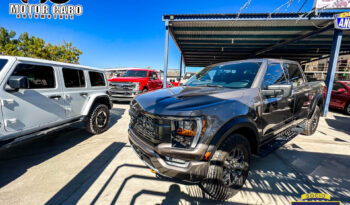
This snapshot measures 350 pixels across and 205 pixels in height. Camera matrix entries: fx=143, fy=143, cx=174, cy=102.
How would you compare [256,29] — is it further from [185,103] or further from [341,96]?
[185,103]

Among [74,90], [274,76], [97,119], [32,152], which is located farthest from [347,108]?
[32,152]

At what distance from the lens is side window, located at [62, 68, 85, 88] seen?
3123mm

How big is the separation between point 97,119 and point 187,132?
3.37 m

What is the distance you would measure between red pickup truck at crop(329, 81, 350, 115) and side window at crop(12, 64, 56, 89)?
11494 millimetres

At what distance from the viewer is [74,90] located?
130 inches

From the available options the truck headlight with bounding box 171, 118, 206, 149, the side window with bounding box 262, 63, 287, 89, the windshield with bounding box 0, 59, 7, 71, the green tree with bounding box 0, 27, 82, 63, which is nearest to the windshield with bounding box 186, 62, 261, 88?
the side window with bounding box 262, 63, 287, 89

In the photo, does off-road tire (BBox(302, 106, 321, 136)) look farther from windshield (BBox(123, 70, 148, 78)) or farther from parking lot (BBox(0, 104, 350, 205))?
windshield (BBox(123, 70, 148, 78))

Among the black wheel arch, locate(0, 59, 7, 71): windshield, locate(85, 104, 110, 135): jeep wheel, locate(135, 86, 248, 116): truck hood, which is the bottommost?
locate(85, 104, 110, 135): jeep wheel

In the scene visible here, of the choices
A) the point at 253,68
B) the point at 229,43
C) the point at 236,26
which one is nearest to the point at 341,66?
the point at 229,43

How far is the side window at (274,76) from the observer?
2.30m

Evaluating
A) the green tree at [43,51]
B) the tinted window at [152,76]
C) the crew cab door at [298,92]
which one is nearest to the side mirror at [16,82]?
the crew cab door at [298,92]

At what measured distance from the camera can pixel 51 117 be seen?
275 centimetres

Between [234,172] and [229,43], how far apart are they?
39.0 ft

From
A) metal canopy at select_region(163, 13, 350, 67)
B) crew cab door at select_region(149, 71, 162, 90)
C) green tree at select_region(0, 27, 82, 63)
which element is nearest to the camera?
metal canopy at select_region(163, 13, 350, 67)
